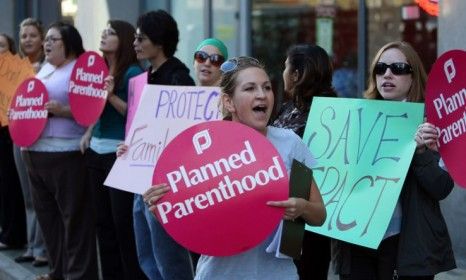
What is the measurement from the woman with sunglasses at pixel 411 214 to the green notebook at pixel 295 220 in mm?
830

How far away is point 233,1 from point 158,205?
23.4ft

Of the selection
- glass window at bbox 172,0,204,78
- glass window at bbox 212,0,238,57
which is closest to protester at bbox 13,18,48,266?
glass window at bbox 212,0,238,57

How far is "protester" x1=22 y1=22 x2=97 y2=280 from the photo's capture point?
6.97 metres

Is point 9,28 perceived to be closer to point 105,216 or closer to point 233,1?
point 233,1

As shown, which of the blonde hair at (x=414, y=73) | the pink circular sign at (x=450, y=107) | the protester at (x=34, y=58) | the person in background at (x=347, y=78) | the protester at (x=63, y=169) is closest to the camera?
the pink circular sign at (x=450, y=107)

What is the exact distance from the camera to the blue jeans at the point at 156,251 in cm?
575

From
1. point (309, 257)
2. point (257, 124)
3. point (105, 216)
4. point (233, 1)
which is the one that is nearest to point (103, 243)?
point (105, 216)

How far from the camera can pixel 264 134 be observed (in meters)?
3.89

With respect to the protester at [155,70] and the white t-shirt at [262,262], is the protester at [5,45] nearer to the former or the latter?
the protester at [155,70]

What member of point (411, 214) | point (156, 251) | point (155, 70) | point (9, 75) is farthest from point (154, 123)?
point (9, 75)

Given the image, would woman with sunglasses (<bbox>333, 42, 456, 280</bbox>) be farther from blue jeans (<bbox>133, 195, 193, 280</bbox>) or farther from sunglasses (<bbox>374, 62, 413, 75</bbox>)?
blue jeans (<bbox>133, 195, 193, 280</bbox>)

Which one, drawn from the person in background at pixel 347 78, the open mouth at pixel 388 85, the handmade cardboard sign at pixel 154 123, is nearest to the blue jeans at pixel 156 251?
the handmade cardboard sign at pixel 154 123

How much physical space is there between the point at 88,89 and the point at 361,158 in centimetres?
251

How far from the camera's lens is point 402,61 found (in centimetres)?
457
